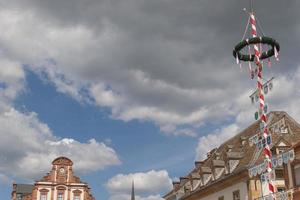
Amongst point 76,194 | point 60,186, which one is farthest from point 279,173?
point 60,186

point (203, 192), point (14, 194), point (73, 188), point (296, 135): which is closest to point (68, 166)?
point (73, 188)

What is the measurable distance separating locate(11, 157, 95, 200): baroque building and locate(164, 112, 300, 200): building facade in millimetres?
24146

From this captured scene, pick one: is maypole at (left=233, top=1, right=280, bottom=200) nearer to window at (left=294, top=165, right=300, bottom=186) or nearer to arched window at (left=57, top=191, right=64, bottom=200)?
window at (left=294, top=165, right=300, bottom=186)

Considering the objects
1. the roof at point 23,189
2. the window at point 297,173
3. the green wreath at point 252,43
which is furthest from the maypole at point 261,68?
the roof at point 23,189

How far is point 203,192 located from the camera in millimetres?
44844

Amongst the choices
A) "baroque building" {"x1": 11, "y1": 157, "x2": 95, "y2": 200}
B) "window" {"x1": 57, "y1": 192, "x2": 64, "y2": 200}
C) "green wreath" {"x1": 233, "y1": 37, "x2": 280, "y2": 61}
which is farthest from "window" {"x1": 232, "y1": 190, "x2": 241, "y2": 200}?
"window" {"x1": 57, "y1": 192, "x2": 64, "y2": 200}

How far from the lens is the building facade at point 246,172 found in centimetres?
3106

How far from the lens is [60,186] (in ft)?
233

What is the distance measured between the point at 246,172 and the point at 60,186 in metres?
40.9

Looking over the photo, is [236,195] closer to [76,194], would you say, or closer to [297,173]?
[297,173]

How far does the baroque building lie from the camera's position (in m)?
70.2

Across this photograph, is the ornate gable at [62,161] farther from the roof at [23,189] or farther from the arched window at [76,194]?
the roof at [23,189]

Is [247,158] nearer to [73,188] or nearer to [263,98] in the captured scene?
[263,98]

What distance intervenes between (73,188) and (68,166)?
11.0 ft
